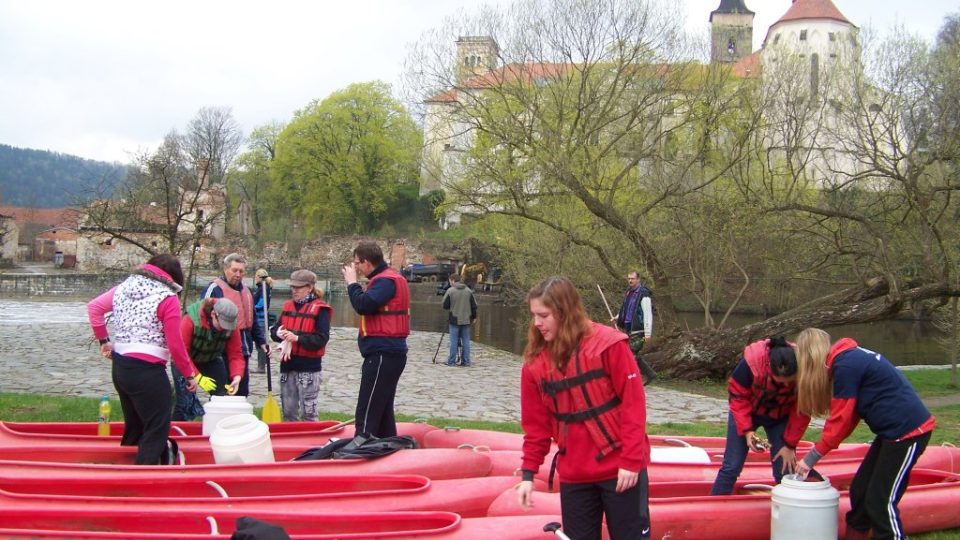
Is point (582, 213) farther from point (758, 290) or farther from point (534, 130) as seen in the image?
point (758, 290)

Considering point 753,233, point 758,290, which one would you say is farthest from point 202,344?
point 758,290

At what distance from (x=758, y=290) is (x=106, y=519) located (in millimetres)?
25413

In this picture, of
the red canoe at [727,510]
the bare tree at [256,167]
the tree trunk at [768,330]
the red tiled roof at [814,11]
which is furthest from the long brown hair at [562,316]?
the bare tree at [256,167]

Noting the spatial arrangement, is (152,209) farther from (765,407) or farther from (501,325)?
(765,407)

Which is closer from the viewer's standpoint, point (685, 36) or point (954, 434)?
point (954, 434)

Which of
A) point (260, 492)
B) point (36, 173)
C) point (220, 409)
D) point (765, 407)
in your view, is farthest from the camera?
point (36, 173)

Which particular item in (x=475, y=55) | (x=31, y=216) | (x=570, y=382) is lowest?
(x=570, y=382)

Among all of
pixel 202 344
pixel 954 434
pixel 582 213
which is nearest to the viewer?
pixel 202 344

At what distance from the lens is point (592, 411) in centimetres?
386

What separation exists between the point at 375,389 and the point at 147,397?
5.77 ft

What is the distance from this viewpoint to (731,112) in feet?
59.9

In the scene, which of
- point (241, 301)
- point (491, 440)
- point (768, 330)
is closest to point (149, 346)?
point (241, 301)

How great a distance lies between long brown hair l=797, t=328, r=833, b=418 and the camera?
488cm

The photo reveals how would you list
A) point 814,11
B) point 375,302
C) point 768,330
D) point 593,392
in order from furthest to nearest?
point 814,11, point 768,330, point 375,302, point 593,392
